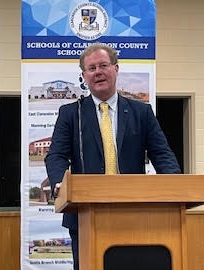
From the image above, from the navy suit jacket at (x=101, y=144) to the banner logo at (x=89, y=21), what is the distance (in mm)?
1726

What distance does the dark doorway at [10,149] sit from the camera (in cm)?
577

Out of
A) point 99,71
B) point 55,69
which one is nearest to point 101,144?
point 99,71

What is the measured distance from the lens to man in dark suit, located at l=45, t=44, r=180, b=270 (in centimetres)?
238

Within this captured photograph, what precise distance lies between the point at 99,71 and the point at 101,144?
303mm

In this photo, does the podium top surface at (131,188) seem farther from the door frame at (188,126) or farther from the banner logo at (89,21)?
the door frame at (188,126)

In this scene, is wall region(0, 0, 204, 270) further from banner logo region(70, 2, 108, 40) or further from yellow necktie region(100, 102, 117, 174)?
yellow necktie region(100, 102, 117, 174)

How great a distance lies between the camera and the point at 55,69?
167 inches

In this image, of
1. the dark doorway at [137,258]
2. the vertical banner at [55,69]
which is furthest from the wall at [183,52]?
the dark doorway at [137,258]

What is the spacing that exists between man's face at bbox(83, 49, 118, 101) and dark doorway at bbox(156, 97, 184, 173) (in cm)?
367

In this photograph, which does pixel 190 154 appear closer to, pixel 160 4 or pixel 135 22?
pixel 160 4

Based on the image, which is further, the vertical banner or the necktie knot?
the vertical banner

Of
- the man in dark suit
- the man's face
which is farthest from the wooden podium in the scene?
the man's face

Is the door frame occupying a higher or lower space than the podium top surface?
higher

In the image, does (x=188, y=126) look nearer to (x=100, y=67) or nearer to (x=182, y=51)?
(x=182, y=51)
